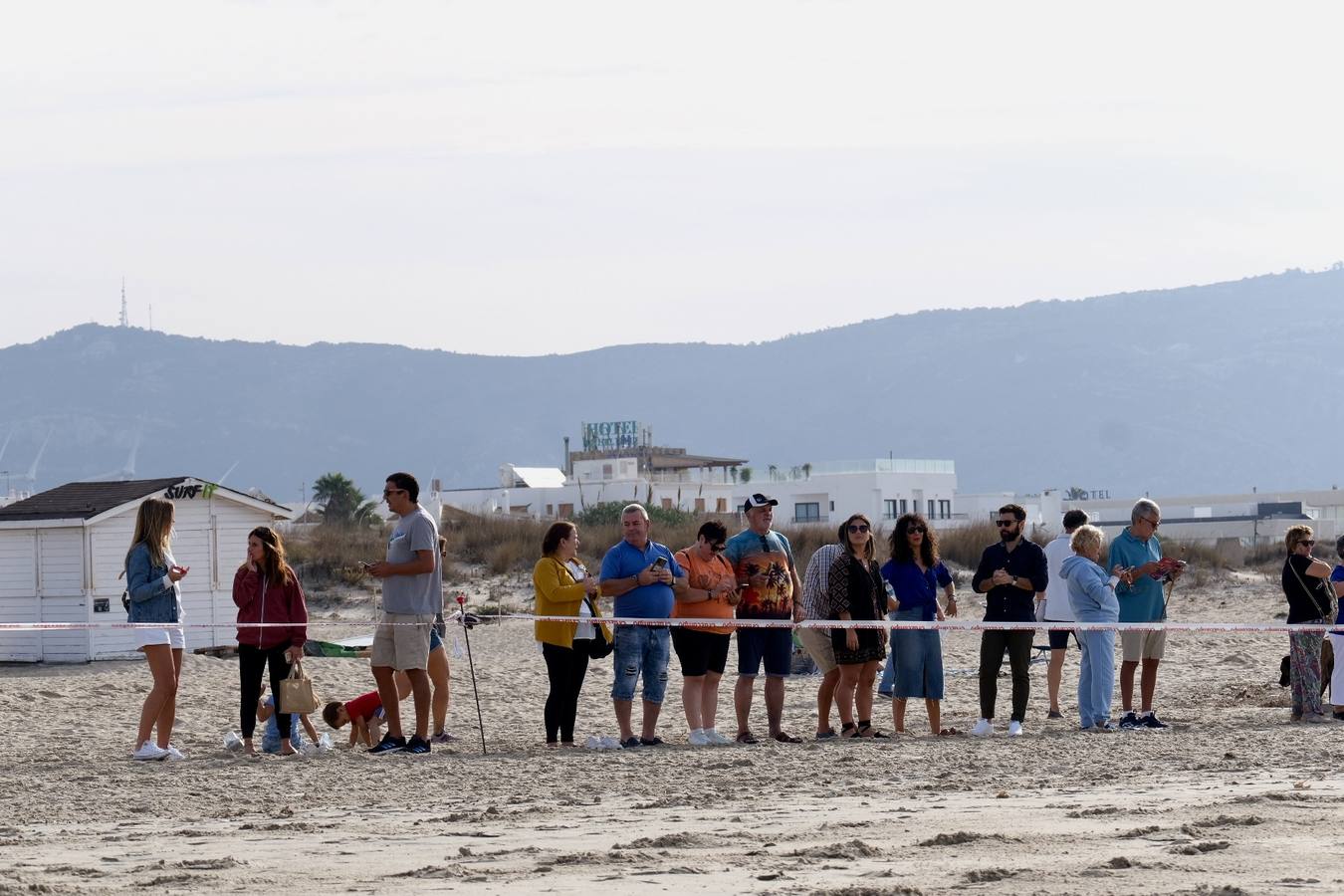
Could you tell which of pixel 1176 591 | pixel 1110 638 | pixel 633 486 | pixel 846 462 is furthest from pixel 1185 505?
pixel 1110 638

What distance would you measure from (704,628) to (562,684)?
3.10 feet

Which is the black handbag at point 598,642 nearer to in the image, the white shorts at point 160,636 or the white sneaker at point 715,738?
the white sneaker at point 715,738

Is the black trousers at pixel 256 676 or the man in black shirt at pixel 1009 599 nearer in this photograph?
the black trousers at pixel 256 676

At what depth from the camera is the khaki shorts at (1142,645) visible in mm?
13508

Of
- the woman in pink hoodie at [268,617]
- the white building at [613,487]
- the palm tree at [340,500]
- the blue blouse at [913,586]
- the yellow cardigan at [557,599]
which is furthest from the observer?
the white building at [613,487]

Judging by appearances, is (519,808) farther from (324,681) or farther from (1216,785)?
(324,681)

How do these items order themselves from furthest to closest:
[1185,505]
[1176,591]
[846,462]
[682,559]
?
[1185,505] < [846,462] < [1176,591] < [682,559]

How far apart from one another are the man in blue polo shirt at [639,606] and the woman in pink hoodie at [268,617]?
6.19 ft

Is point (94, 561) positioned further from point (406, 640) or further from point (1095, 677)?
point (1095, 677)

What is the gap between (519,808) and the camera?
912 centimetres

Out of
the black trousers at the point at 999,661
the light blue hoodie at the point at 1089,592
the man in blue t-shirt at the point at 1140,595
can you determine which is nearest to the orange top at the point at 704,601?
the black trousers at the point at 999,661

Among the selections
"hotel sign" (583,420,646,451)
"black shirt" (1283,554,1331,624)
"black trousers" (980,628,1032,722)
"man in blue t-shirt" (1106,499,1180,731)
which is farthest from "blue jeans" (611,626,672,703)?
"hotel sign" (583,420,646,451)

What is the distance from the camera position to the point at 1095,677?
43.3 feet

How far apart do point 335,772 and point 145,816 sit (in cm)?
184
